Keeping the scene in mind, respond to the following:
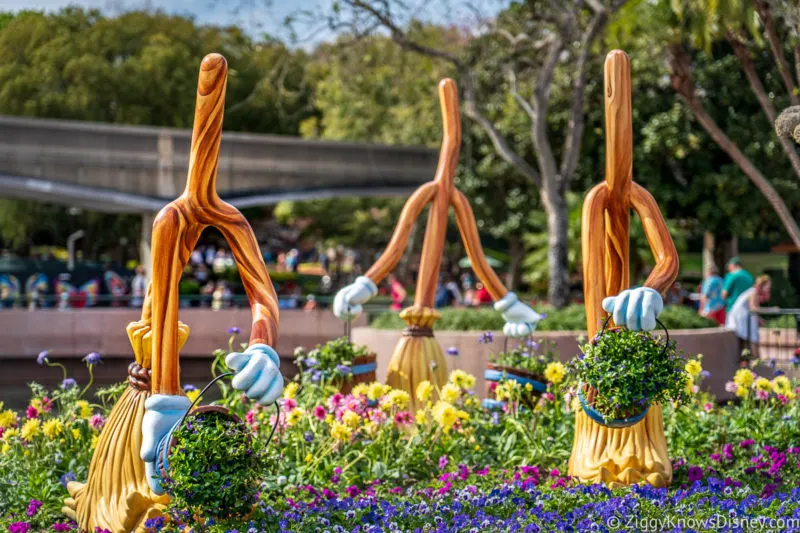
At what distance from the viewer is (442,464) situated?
241 inches

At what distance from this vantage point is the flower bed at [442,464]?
479cm

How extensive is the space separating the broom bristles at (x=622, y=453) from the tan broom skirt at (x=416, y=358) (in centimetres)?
189

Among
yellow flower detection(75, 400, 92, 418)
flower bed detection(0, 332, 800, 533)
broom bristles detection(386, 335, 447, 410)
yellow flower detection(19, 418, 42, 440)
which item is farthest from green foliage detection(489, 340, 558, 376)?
yellow flower detection(19, 418, 42, 440)

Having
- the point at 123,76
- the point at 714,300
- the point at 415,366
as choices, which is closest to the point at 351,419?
the point at 415,366

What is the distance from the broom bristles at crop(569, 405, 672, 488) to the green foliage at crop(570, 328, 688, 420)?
522mm

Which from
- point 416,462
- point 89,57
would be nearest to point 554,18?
point 416,462

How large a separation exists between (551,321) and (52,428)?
24.3 ft

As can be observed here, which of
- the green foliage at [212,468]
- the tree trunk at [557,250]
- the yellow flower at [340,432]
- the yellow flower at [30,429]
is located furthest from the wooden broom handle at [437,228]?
the tree trunk at [557,250]

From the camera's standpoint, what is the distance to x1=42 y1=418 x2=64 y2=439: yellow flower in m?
5.72

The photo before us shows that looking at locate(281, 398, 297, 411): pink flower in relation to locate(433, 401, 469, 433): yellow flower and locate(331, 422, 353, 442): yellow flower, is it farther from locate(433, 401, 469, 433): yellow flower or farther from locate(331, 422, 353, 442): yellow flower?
locate(433, 401, 469, 433): yellow flower

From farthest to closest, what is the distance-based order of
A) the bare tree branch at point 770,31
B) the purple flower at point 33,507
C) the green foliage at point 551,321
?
the green foliage at point 551,321
the bare tree branch at point 770,31
the purple flower at point 33,507

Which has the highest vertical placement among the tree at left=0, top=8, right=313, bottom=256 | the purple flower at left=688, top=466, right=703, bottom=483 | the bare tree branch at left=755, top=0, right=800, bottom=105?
the tree at left=0, top=8, right=313, bottom=256

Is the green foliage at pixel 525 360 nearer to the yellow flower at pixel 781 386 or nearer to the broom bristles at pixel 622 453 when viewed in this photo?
the broom bristles at pixel 622 453

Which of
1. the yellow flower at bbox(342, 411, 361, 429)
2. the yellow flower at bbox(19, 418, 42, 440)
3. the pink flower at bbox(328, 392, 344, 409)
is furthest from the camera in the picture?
the pink flower at bbox(328, 392, 344, 409)
